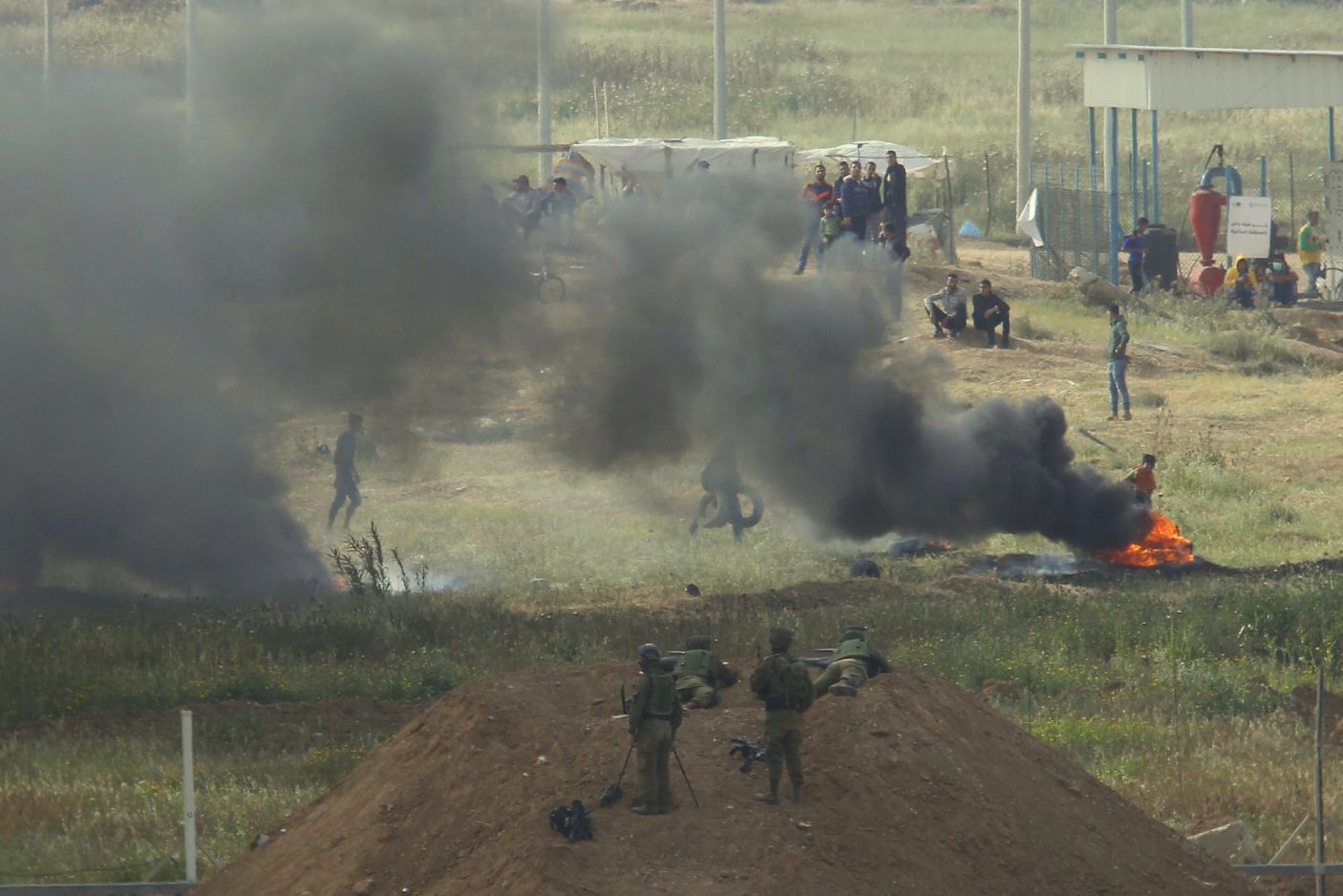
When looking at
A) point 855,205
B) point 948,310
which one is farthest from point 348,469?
point 948,310

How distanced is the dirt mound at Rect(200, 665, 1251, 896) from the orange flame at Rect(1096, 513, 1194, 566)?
35.8 feet

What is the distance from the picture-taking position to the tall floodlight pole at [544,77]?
24812 millimetres

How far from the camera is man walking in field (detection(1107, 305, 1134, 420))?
2781 centimetres

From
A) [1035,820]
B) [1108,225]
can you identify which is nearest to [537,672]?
[1035,820]

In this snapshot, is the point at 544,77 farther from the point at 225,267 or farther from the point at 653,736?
the point at 653,736

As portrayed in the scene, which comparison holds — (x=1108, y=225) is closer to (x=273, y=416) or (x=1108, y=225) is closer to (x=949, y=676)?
(x=273, y=416)

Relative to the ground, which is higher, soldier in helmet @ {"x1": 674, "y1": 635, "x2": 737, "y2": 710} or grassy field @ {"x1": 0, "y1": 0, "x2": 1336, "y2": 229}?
grassy field @ {"x1": 0, "y1": 0, "x2": 1336, "y2": 229}

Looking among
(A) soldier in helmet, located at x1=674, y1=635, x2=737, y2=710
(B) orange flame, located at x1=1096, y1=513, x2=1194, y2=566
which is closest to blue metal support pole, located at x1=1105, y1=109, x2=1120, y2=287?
(B) orange flame, located at x1=1096, y1=513, x2=1194, y2=566

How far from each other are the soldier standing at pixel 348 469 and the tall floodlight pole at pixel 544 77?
5667mm

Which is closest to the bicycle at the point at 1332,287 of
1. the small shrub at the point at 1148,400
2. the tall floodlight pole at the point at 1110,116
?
the tall floodlight pole at the point at 1110,116

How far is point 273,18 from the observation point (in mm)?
23656

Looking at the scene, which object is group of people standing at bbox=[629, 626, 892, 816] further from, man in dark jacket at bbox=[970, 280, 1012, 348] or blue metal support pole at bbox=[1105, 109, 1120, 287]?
blue metal support pole at bbox=[1105, 109, 1120, 287]

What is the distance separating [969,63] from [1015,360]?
3955 cm

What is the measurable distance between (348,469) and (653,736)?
47.8 ft
